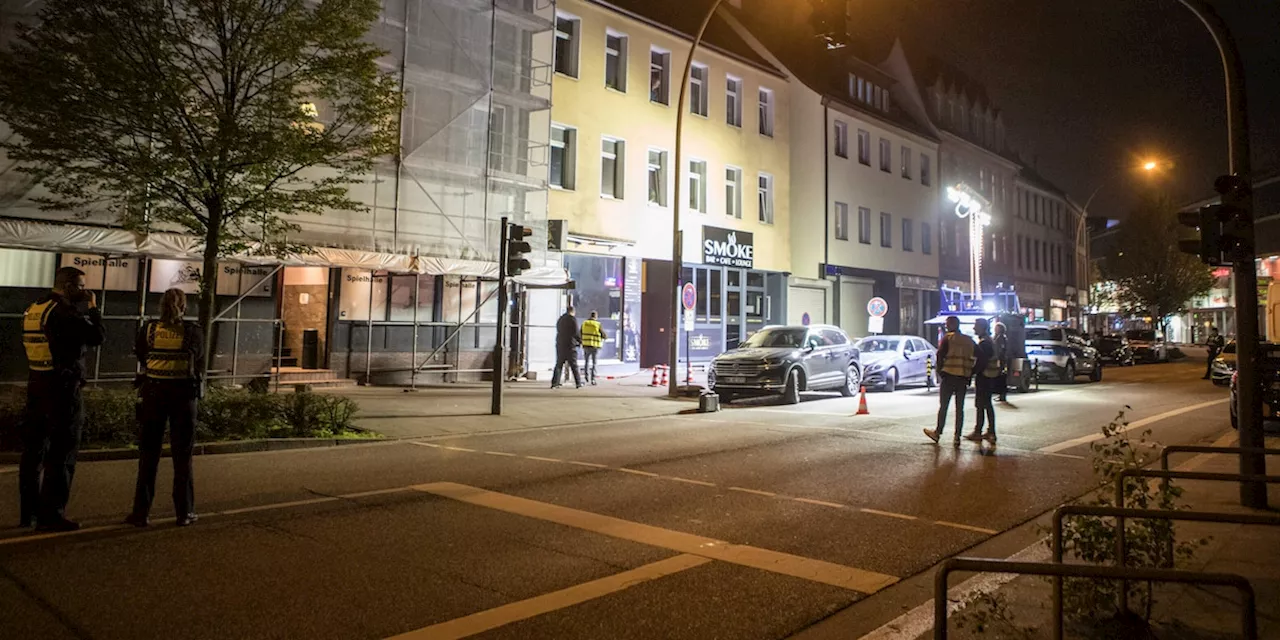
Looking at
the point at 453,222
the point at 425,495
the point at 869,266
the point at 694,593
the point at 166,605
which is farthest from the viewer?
the point at 869,266

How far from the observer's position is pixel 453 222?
2048cm

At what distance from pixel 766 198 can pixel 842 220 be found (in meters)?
4.82

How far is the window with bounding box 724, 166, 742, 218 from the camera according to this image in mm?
29641

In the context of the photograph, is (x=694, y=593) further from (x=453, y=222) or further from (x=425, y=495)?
(x=453, y=222)

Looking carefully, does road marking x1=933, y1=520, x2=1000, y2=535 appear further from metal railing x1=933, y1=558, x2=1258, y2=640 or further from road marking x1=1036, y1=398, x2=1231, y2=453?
metal railing x1=933, y1=558, x2=1258, y2=640

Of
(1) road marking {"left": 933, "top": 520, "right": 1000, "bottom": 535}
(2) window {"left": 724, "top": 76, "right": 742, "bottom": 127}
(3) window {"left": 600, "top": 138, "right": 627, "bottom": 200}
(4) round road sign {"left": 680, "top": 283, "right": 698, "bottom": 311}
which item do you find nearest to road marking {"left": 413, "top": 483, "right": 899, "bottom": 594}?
(1) road marking {"left": 933, "top": 520, "right": 1000, "bottom": 535}

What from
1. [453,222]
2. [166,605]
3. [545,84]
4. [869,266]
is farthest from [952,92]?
[166,605]

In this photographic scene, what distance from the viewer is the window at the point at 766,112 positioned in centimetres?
3142

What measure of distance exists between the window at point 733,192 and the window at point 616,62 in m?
5.83

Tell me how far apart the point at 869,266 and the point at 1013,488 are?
93.9ft

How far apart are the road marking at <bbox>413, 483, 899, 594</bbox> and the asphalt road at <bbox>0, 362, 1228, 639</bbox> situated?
3 centimetres

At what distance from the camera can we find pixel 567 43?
79.8 ft

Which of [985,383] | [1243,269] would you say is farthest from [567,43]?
[1243,269]

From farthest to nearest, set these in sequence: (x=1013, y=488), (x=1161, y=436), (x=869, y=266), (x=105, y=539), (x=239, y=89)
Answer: (x=869, y=266) < (x=1161, y=436) < (x=239, y=89) < (x=1013, y=488) < (x=105, y=539)
